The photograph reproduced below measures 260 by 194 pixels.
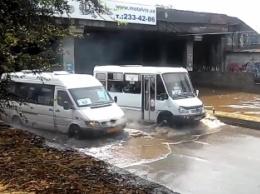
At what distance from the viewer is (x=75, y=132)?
11656 millimetres

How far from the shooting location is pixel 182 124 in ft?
43.5

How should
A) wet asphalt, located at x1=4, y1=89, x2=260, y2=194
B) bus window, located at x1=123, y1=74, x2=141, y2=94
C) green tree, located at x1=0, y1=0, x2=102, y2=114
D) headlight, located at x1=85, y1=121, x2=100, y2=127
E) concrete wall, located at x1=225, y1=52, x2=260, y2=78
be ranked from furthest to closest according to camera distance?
1. concrete wall, located at x1=225, y1=52, x2=260, y2=78
2. bus window, located at x1=123, y1=74, x2=141, y2=94
3. headlight, located at x1=85, y1=121, x2=100, y2=127
4. wet asphalt, located at x1=4, y1=89, x2=260, y2=194
5. green tree, located at x1=0, y1=0, x2=102, y2=114

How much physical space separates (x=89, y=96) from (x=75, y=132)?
129cm

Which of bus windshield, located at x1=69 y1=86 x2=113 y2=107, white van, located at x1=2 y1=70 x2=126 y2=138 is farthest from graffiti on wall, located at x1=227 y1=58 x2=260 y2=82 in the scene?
white van, located at x1=2 y1=70 x2=126 y2=138

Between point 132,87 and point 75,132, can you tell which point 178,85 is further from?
point 75,132

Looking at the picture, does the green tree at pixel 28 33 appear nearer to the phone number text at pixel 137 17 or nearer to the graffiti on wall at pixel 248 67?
the phone number text at pixel 137 17

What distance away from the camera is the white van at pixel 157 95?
43.5 ft

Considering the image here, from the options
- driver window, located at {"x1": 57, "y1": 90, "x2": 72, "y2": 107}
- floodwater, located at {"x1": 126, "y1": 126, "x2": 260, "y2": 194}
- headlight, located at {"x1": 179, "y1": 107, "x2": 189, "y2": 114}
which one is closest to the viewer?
floodwater, located at {"x1": 126, "y1": 126, "x2": 260, "y2": 194}

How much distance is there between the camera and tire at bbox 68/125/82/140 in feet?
37.8

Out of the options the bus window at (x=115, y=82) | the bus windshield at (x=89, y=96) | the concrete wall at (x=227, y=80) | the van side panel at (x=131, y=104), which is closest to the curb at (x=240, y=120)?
the van side panel at (x=131, y=104)

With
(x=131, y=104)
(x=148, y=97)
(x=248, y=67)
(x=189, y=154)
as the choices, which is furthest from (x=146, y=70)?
(x=248, y=67)

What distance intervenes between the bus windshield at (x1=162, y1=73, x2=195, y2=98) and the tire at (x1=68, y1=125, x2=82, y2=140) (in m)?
3.80

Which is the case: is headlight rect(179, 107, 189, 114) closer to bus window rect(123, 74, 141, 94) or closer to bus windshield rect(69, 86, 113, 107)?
bus window rect(123, 74, 141, 94)

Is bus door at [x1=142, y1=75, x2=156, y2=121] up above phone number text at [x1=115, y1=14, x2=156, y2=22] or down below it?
below
